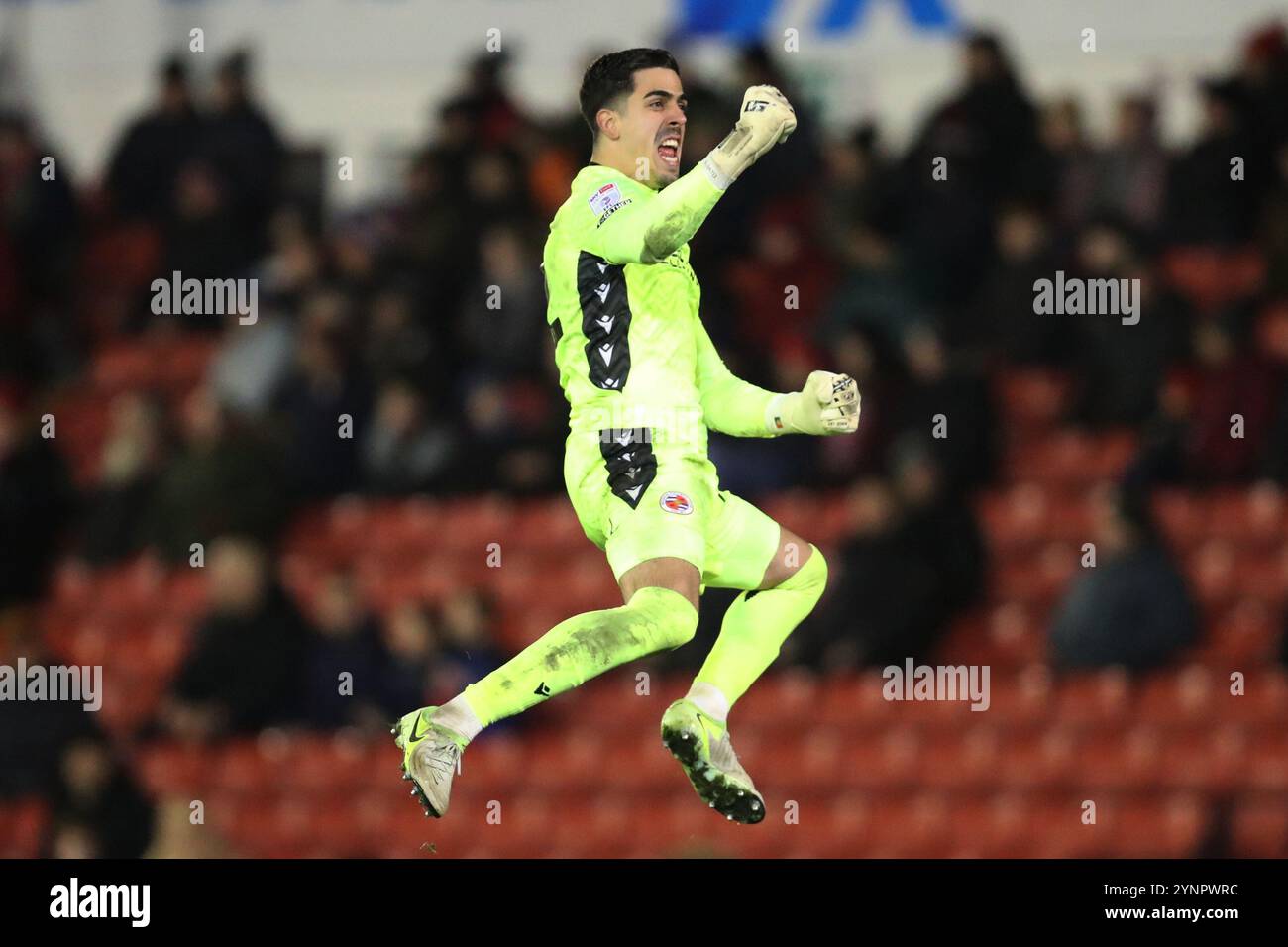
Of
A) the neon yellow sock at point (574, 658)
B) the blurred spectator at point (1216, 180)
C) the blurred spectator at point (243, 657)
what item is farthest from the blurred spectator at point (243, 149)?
the neon yellow sock at point (574, 658)

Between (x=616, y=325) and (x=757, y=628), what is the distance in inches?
45.0

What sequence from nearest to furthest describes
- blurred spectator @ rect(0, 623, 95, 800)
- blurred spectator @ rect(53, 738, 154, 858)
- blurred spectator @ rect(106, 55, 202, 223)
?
blurred spectator @ rect(53, 738, 154, 858)
blurred spectator @ rect(0, 623, 95, 800)
blurred spectator @ rect(106, 55, 202, 223)

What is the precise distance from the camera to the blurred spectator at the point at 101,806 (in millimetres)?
12039

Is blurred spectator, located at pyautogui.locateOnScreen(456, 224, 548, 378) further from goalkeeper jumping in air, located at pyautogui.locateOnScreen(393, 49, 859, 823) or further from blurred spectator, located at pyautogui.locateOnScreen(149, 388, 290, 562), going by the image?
goalkeeper jumping in air, located at pyautogui.locateOnScreen(393, 49, 859, 823)

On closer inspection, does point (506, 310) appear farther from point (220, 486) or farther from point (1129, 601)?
point (1129, 601)

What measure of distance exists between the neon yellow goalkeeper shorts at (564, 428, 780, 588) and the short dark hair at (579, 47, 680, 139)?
40.9 inches

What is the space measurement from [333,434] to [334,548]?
2.27 feet

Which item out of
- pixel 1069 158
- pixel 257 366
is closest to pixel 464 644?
pixel 257 366

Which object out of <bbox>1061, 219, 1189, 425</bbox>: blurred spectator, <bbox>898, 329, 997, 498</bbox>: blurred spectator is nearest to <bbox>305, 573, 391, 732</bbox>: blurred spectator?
<bbox>898, 329, 997, 498</bbox>: blurred spectator

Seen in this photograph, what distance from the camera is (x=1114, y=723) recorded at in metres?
12.3

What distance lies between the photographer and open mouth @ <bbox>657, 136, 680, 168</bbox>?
768 centimetres

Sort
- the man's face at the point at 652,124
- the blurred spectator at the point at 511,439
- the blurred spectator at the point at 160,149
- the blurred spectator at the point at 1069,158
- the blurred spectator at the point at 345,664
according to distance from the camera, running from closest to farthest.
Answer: the man's face at the point at 652,124 → the blurred spectator at the point at 345,664 → the blurred spectator at the point at 511,439 → the blurred spectator at the point at 1069,158 → the blurred spectator at the point at 160,149

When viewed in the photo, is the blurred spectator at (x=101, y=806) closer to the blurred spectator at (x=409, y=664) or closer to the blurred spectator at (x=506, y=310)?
the blurred spectator at (x=409, y=664)

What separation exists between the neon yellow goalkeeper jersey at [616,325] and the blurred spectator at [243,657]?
6070 mm
